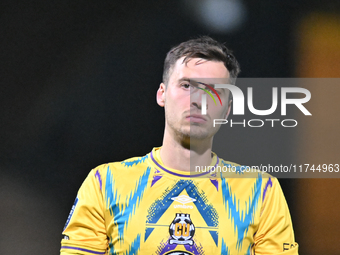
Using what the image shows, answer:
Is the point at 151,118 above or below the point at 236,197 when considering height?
above

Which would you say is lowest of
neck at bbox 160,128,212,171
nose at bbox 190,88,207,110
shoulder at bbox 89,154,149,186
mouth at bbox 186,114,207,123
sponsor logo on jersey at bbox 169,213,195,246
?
sponsor logo on jersey at bbox 169,213,195,246

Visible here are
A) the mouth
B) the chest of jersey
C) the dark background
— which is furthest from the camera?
the dark background

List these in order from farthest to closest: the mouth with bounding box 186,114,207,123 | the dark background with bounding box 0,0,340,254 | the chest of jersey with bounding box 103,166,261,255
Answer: the dark background with bounding box 0,0,340,254, the mouth with bounding box 186,114,207,123, the chest of jersey with bounding box 103,166,261,255

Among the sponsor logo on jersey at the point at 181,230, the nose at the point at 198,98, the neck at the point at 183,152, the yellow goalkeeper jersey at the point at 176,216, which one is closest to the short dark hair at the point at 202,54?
the nose at the point at 198,98

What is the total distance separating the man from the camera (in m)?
1.29

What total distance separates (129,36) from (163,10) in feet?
0.68

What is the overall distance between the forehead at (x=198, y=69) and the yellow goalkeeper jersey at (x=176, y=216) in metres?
0.37

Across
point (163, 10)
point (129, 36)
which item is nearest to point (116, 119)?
point (129, 36)

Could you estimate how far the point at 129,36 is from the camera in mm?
1802

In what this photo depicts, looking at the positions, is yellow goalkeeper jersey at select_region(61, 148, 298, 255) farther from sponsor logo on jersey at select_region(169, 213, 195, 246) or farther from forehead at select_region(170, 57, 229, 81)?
forehead at select_region(170, 57, 229, 81)

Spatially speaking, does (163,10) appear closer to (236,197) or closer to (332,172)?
(236,197)

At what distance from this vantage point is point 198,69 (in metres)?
1.42

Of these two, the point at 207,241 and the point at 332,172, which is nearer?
the point at 207,241

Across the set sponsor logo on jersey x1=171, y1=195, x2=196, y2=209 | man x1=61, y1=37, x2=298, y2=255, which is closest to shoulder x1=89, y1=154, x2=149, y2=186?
man x1=61, y1=37, x2=298, y2=255
